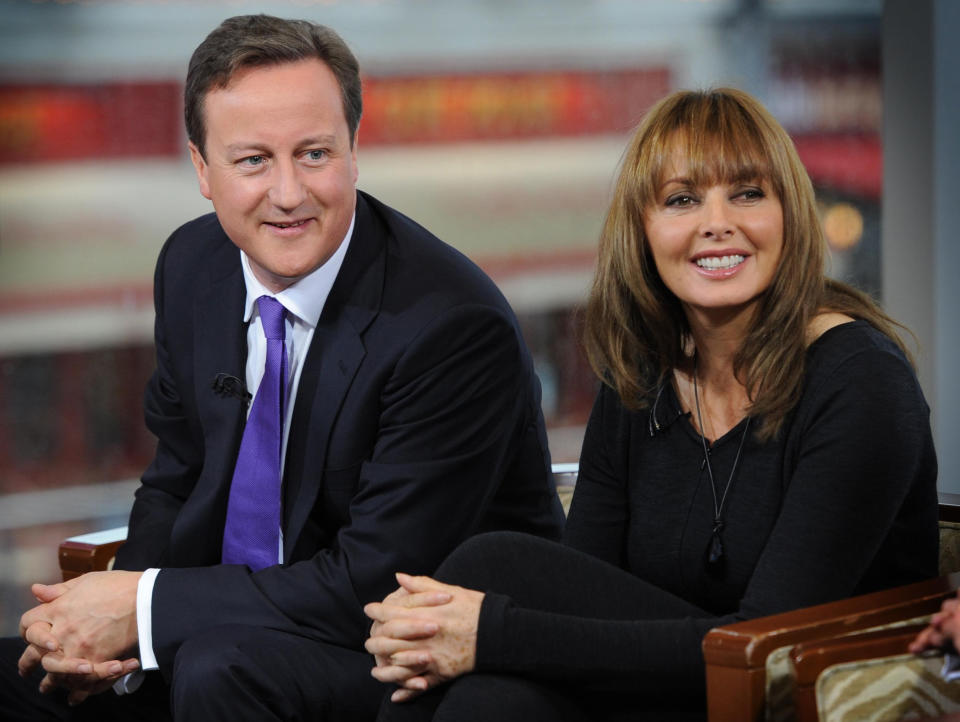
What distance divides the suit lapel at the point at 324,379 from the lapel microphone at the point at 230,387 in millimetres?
97

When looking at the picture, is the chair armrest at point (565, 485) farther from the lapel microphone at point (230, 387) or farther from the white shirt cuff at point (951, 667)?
the white shirt cuff at point (951, 667)

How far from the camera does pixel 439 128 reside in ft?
12.2

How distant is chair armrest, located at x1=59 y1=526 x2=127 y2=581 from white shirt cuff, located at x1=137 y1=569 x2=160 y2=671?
14.2 inches

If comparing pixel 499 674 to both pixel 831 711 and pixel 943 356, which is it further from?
pixel 943 356

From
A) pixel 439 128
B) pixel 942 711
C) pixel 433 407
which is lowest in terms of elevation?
pixel 942 711

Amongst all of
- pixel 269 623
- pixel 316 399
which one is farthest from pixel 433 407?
pixel 269 623

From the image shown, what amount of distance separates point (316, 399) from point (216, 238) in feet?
1.39

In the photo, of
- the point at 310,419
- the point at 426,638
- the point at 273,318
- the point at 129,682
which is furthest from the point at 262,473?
the point at 426,638

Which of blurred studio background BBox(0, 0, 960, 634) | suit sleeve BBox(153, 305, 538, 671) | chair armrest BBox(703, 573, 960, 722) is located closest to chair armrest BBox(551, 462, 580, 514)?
suit sleeve BBox(153, 305, 538, 671)

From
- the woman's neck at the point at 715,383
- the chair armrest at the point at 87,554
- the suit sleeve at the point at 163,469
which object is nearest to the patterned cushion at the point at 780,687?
the woman's neck at the point at 715,383

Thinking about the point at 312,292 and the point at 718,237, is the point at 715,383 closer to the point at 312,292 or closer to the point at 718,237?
the point at 718,237

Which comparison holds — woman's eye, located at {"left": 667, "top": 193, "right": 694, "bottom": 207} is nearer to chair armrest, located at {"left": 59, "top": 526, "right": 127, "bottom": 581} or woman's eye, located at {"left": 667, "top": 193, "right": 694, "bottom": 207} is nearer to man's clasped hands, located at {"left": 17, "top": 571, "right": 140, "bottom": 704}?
man's clasped hands, located at {"left": 17, "top": 571, "right": 140, "bottom": 704}

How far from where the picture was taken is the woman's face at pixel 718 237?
5.46ft

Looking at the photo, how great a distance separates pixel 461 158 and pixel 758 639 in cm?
262
